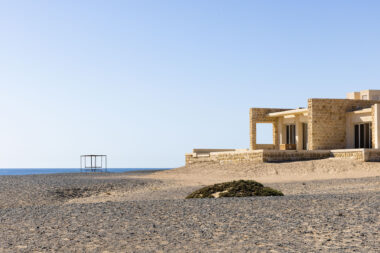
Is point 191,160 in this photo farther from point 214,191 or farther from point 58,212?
point 58,212

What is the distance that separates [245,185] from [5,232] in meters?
7.61

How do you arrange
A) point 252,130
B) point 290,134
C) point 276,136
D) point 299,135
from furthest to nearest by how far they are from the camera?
point 276,136
point 290,134
point 252,130
point 299,135

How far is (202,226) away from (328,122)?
26.0 meters

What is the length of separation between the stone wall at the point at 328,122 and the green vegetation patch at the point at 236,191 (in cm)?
1870

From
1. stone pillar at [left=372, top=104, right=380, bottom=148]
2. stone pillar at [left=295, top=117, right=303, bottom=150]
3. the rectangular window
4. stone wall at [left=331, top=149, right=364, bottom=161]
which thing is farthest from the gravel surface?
the rectangular window

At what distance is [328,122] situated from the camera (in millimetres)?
31859

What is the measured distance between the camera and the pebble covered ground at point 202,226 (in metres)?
6.29

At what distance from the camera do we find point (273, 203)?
9.77 metres

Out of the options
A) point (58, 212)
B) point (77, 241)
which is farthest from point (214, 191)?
point (77, 241)

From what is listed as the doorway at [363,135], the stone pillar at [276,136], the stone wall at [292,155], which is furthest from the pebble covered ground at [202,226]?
the stone pillar at [276,136]

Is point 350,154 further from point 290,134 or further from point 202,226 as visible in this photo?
point 202,226

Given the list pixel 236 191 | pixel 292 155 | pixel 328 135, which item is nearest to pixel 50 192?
pixel 236 191

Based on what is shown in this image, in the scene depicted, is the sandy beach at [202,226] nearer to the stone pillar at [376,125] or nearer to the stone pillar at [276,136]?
the stone pillar at [376,125]

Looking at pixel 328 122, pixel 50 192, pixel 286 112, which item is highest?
pixel 286 112
